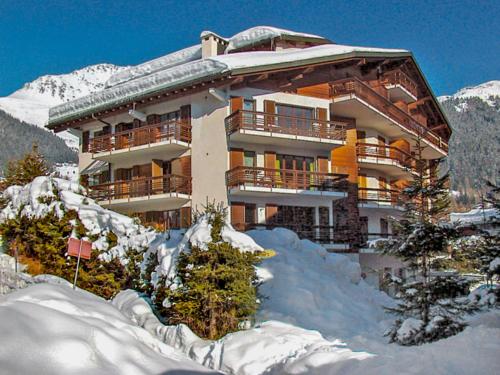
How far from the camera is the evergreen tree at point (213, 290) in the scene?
13.2 m

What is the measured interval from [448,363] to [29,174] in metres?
24.9

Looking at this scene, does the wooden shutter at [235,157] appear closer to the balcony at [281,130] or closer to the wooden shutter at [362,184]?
the balcony at [281,130]

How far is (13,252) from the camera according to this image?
66.9 ft

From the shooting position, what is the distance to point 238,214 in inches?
941

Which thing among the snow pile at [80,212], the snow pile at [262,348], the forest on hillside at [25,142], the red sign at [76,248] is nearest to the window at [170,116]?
the snow pile at [80,212]

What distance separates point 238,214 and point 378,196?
9.12 meters

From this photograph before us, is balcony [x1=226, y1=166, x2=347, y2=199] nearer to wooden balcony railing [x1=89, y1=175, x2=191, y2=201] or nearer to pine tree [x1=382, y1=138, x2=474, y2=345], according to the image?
wooden balcony railing [x1=89, y1=175, x2=191, y2=201]

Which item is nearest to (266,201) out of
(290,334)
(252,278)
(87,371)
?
(252,278)

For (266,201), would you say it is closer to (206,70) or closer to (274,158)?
(274,158)

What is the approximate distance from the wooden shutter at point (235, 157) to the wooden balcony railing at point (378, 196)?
753 centimetres

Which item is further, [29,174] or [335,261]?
[29,174]

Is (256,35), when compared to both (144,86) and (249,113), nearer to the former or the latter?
(144,86)

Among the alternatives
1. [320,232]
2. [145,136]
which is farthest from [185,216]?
[320,232]

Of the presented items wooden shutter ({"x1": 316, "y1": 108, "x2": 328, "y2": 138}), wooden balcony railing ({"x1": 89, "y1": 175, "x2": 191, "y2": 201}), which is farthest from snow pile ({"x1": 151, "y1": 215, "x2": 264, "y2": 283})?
wooden shutter ({"x1": 316, "y1": 108, "x2": 328, "y2": 138})
